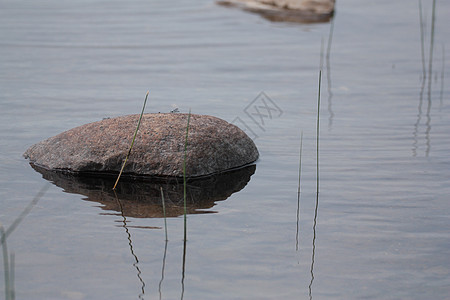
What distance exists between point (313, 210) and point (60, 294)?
1.76 metres

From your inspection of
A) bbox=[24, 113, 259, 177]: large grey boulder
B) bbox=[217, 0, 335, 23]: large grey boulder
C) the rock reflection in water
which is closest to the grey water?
the rock reflection in water

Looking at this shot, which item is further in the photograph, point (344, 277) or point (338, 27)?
point (338, 27)

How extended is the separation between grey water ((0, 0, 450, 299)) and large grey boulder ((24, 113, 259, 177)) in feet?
0.73

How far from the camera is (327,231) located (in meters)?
4.00

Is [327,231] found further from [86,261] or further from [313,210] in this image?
[86,261]

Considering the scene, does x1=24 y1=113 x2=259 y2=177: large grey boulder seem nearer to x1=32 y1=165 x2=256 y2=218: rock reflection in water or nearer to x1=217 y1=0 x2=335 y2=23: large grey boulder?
x1=32 y1=165 x2=256 y2=218: rock reflection in water

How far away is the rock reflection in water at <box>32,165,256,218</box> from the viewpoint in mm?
4359

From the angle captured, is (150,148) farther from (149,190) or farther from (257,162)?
(257,162)

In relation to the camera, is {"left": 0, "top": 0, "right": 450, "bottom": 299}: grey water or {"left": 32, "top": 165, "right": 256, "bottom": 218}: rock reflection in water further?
{"left": 32, "top": 165, "right": 256, "bottom": 218}: rock reflection in water

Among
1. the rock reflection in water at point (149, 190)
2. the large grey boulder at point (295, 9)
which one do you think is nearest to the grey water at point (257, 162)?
the rock reflection in water at point (149, 190)

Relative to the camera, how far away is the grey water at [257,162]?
344 centimetres

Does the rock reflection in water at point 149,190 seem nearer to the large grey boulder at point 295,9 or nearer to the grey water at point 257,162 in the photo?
the grey water at point 257,162

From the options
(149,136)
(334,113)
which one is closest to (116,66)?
(334,113)

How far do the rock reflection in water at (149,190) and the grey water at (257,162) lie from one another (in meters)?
0.04
